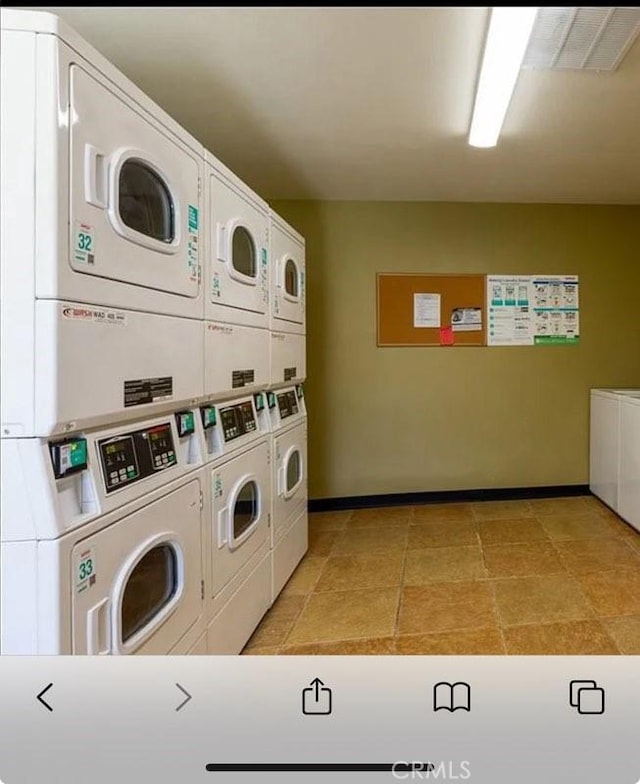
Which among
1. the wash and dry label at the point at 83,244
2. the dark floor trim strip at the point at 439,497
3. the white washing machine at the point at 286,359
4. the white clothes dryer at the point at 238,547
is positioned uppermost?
the wash and dry label at the point at 83,244

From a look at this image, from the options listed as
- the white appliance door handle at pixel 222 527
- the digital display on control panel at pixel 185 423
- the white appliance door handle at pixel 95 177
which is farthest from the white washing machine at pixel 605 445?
the white appliance door handle at pixel 95 177

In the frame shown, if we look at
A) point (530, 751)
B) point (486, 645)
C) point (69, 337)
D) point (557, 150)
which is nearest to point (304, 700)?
point (530, 751)

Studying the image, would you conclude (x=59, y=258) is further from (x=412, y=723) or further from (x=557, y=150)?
(x=557, y=150)

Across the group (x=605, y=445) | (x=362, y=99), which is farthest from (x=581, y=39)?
(x=605, y=445)

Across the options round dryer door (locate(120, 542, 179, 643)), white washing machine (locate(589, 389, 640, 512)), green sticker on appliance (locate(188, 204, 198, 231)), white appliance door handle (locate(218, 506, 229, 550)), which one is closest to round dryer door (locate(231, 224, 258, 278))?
green sticker on appliance (locate(188, 204, 198, 231))

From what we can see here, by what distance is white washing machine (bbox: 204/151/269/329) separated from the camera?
1333mm

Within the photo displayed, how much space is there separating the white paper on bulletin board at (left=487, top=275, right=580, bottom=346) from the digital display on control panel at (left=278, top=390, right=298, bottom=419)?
1722 millimetres

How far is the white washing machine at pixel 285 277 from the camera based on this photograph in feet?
6.19

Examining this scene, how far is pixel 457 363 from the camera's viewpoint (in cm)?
320

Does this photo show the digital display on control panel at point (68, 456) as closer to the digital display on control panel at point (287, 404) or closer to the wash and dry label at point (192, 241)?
the wash and dry label at point (192, 241)

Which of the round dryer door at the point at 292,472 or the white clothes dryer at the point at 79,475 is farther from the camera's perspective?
the round dryer door at the point at 292,472

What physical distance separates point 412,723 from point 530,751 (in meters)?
0.16

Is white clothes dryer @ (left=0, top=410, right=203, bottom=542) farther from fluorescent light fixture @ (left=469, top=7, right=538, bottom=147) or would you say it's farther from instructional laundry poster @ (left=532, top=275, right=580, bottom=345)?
instructional laundry poster @ (left=532, top=275, right=580, bottom=345)

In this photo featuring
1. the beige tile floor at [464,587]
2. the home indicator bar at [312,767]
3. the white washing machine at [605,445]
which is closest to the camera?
the home indicator bar at [312,767]
